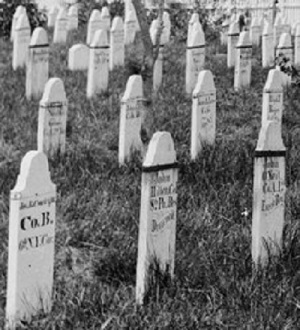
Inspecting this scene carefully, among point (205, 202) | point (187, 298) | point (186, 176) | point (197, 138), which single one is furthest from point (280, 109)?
point (187, 298)

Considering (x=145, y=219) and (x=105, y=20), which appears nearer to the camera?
(x=145, y=219)

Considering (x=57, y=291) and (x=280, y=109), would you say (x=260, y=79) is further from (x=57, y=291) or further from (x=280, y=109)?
(x=57, y=291)

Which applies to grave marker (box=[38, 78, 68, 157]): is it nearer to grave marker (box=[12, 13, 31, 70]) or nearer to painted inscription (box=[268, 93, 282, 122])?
painted inscription (box=[268, 93, 282, 122])

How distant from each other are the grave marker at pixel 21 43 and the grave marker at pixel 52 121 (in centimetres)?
426

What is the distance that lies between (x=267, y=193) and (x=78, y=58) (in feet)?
23.1

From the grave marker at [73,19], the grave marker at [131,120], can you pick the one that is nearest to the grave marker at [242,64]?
the grave marker at [131,120]

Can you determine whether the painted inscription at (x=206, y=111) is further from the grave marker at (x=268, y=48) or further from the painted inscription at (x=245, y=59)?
the grave marker at (x=268, y=48)

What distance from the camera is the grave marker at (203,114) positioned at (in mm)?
9172

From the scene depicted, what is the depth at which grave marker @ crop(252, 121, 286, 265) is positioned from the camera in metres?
6.41

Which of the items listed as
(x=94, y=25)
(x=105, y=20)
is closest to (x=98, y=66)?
(x=94, y=25)

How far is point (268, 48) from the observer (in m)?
14.3

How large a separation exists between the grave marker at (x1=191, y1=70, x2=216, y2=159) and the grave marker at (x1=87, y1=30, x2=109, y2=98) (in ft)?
7.87

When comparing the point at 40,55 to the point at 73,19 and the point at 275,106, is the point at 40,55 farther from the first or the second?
the point at 73,19

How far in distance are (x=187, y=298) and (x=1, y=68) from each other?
7.96 meters
